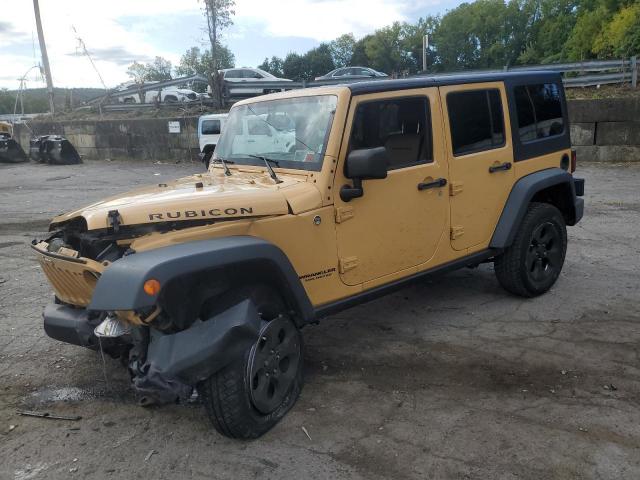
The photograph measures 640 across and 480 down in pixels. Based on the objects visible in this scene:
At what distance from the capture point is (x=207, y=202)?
9.87ft

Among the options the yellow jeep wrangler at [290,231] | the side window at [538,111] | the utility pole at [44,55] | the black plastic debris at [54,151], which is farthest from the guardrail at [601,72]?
the utility pole at [44,55]

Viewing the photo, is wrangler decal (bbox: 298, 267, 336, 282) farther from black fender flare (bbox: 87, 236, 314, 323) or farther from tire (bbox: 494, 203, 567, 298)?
tire (bbox: 494, 203, 567, 298)

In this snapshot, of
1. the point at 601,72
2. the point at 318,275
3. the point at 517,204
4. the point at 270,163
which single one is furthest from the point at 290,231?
the point at 601,72

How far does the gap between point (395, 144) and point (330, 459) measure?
2.11 meters

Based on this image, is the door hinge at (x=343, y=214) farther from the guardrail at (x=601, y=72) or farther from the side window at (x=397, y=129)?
the guardrail at (x=601, y=72)

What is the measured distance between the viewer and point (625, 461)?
8.84 ft

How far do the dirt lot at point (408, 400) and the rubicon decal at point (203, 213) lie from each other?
1.24 m

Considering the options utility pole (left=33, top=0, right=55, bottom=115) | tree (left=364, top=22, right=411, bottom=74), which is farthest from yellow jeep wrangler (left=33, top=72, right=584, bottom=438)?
tree (left=364, top=22, right=411, bottom=74)

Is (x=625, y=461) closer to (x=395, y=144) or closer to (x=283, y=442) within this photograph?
(x=283, y=442)

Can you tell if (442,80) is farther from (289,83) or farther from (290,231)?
(289,83)

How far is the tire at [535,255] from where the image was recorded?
15.3 ft

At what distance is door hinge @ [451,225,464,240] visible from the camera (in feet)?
13.6

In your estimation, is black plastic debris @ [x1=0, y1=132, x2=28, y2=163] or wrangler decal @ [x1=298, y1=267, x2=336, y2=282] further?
black plastic debris @ [x1=0, y1=132, x2=28, y2=163]

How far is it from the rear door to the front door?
0.46 feet
